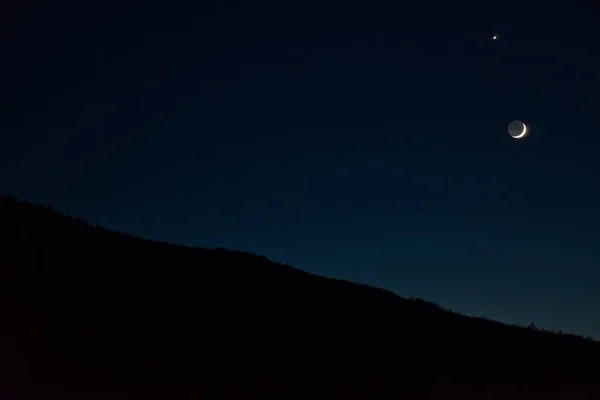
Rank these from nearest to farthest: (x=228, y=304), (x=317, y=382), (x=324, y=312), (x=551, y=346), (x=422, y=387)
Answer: (x=317, y=382) → (x=422, y=387) → (x=228, y=304) → (x=324, y=312) → (x=551, y=346)

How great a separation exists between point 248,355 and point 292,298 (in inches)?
290

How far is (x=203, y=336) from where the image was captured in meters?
13.7

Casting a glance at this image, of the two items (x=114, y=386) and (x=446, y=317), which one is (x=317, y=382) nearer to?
(x=114, y=386)

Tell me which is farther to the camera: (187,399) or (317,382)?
(317,382)

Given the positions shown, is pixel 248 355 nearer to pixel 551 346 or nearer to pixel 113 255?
pixel 113 255

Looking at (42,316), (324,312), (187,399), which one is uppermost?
(324,312)

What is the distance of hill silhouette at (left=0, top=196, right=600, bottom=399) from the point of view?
10.6 m

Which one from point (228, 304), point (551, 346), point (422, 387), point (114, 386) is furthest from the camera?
point (551, 346)

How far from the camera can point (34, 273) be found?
13.4 metres

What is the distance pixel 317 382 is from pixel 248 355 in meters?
1.69

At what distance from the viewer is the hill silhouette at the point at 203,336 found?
10555 millimetres

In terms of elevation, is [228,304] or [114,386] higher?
[228,304]

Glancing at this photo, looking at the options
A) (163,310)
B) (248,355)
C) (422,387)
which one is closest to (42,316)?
(163,310)

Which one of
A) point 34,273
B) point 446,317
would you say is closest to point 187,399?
point 34,273
